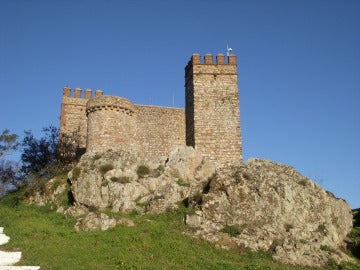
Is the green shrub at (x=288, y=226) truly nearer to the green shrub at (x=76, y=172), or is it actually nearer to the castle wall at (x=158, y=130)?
the castle wall at (x=158, y=130)

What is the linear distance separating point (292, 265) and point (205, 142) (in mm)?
11337

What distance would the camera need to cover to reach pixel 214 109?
27.6 m

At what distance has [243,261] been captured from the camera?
54.6 feet

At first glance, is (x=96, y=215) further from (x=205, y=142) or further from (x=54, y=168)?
(x=205, y=142)

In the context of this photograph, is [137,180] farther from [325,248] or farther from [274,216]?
[325,248]

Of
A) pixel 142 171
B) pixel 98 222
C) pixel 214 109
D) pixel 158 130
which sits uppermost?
pixel 214 109

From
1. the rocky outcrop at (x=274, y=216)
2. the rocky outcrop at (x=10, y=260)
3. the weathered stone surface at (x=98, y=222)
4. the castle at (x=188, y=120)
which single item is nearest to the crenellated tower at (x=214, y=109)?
the castle at (x=188, y=120)

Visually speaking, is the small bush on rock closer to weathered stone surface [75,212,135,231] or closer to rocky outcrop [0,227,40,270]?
weathered stone surface [75,212,135,231]

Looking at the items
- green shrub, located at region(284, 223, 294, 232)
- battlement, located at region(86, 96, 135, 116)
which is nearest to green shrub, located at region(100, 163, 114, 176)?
battlement, located at region(86, 96, 135, 116)

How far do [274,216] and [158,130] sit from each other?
→ 10.4 meters

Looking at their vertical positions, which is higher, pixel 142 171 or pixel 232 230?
pixel 142 171

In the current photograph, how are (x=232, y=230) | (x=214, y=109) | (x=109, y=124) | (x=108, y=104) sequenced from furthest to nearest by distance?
1. (x=214, y=109)
2. (x=108, y=104)
3. (x=109, y=124)
4. (x=232, y=230)

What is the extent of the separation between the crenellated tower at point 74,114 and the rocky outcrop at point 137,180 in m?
5.76

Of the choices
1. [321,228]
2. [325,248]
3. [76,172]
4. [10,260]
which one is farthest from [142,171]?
[325,248]
